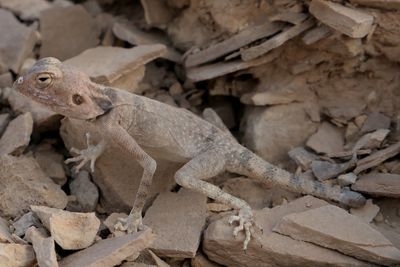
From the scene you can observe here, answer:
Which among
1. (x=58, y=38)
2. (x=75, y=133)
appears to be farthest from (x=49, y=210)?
(x=58, y=38)

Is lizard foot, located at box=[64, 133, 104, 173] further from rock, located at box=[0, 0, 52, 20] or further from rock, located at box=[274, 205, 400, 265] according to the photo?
rock, located at box=[0, 0, 52, 20]

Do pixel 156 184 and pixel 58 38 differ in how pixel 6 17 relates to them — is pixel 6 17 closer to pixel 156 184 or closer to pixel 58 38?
pixel 58 38

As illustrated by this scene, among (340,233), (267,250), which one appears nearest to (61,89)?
(267,250)

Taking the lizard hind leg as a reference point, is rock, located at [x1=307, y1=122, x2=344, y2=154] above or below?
below

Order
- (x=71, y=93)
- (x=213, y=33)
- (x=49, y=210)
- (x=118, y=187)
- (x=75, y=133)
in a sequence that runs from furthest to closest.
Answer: (x=213, y=33)
(x=75, y=133)
(x=118, y=187)
(x=71, y=93)
(x=49, y=210)

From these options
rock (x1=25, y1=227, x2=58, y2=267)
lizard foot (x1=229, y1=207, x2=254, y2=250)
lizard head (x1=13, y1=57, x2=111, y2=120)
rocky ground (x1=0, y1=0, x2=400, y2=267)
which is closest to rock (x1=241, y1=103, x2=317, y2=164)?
rocky ground (x1=0, y1=0, x2=400, y2=267)

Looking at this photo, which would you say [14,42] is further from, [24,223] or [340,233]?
[340,233]

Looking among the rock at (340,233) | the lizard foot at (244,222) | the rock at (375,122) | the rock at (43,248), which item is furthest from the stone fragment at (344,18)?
the rock at (43,248)
